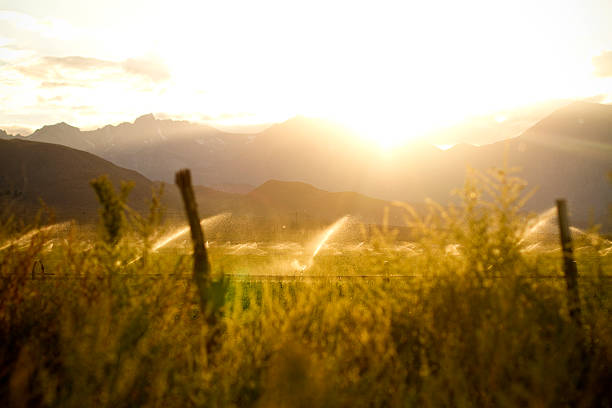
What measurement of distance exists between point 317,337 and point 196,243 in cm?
233

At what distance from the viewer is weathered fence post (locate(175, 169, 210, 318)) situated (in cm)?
692

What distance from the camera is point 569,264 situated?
314 inches

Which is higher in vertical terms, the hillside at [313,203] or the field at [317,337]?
the field at [317,337]

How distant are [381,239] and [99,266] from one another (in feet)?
13.2

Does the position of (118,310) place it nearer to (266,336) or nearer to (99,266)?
(99,266)

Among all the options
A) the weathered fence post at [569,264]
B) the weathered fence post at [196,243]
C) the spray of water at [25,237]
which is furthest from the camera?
the weathered fence post at [569,264]

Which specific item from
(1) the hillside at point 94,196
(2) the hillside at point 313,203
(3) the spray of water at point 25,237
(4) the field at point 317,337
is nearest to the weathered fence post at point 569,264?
(4) the field at point 317,337

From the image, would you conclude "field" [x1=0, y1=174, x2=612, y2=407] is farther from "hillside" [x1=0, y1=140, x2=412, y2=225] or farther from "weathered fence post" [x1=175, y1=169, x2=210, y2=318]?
"hillside" [x1=0, y1=140, x2=412, y2=225]

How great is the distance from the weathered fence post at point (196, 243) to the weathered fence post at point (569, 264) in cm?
558

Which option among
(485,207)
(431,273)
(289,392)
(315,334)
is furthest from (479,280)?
(289,392)

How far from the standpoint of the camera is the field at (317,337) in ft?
16.4

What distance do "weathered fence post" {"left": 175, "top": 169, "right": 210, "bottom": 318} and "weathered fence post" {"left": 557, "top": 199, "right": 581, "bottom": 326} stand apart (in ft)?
18.3

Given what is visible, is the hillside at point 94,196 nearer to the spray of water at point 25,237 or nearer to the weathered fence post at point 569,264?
the weathered fence post at point 569,264

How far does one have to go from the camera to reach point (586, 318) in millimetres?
8062
